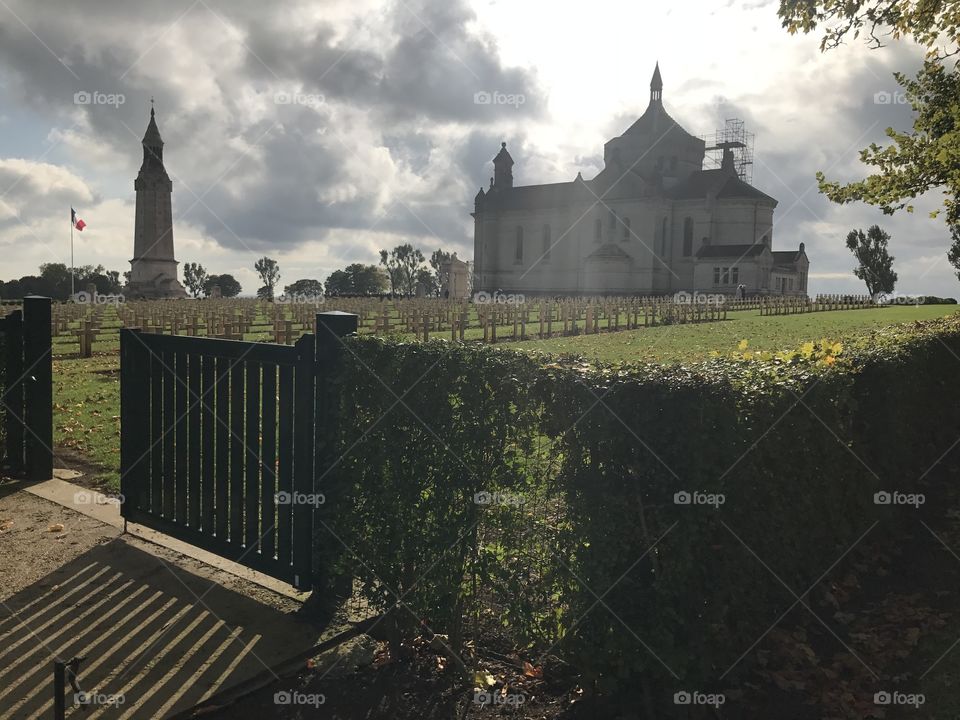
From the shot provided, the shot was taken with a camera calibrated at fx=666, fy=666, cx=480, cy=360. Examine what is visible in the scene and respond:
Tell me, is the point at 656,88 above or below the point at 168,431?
above

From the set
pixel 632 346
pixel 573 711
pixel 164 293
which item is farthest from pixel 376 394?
pixel 164 293

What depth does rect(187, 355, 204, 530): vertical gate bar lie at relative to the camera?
454 centimetres

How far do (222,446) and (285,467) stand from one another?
2.18 feet

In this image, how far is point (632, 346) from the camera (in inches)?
830

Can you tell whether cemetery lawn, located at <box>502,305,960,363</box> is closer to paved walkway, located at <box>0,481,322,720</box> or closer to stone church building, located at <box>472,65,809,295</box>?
paved walkway, located at <box>0,481,322,720</box>

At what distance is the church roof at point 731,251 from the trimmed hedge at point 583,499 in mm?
61375

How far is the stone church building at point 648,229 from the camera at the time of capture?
64062 millimetres

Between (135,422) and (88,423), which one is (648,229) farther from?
(135,422)

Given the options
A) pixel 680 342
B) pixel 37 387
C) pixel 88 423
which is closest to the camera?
pixel 37 387

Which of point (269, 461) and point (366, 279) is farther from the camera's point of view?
point (366, 279)

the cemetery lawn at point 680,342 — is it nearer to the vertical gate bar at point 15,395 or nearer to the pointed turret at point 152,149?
the vertical gate bar at point 15,395

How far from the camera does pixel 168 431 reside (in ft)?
15.6

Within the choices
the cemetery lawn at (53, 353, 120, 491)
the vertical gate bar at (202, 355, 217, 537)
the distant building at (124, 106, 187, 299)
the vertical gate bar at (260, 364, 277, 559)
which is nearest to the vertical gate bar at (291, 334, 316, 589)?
the vertical gate bar at (260, 364, 277, 559)

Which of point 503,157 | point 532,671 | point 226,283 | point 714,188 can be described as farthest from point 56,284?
point 532,671
